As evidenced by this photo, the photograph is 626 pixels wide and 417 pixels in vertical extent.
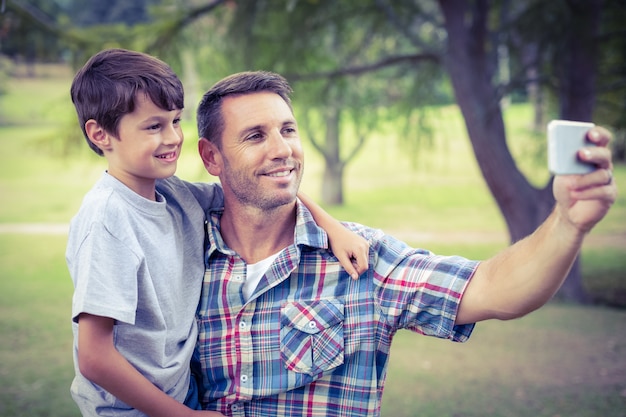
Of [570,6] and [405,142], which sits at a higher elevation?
[570,6]

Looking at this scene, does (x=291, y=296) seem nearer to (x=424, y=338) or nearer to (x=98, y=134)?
(x=98, y=134)

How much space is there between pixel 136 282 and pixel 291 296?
448 mm

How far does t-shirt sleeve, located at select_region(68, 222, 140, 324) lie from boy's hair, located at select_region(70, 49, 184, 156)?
1.13ft

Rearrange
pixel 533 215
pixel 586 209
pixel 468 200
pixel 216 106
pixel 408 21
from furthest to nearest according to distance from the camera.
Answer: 1. pixel 468 200
2. pixel 408 21
3. pixel 533 215
4. pixel 216 106
5. pixel 586 209

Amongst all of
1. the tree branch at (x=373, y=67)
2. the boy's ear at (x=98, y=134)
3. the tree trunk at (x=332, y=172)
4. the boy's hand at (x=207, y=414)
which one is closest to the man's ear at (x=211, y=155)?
the boy's ear at (x=98, y=134)

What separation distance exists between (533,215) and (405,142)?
1.69m

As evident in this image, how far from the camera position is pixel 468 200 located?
63.1 ft

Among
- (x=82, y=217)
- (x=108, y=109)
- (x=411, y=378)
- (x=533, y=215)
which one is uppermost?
(x=108, y=109)

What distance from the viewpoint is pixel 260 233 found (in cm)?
195

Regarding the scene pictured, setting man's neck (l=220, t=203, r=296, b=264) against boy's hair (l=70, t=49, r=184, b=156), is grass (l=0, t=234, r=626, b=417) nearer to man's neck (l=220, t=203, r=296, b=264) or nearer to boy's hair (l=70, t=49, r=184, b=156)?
man's neck (l=220, t=203, r=296, b=264)

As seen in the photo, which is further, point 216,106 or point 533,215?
point 533,215

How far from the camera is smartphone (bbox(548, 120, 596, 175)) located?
1.16 m

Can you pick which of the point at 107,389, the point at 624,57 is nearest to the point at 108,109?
the point at 107,389

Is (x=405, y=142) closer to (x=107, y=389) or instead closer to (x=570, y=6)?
(x=570, y=6)
